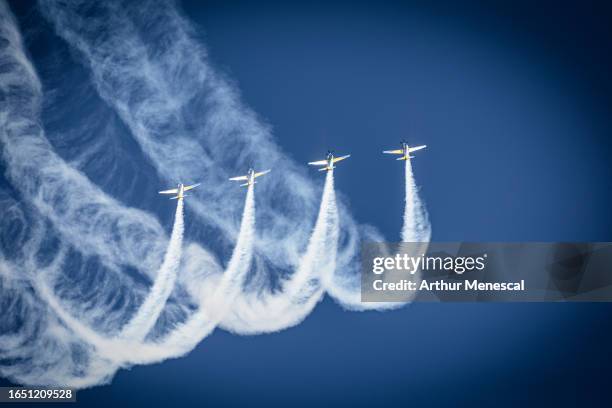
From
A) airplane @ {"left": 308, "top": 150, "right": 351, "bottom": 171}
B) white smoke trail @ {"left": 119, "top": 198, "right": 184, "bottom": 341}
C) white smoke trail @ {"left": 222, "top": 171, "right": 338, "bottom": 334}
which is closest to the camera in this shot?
white smoke trail @ {"left": 222, "top": 171, "right": 338, "bottom": 334}

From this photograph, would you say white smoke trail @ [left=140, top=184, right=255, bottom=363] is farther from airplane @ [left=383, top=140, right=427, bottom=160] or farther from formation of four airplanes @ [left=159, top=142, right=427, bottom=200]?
airplane @ [left=383, top=140, right=427, bottom=160]

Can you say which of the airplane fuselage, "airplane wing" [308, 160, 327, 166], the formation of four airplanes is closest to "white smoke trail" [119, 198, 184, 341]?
the airplane fuselage

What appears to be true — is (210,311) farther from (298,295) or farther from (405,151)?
(405,151)

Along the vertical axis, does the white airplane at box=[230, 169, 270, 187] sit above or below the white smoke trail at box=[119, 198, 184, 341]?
above

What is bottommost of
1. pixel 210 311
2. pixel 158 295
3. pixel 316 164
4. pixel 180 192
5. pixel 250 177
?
pixel 210 311

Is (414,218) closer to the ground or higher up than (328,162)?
closer to the ground

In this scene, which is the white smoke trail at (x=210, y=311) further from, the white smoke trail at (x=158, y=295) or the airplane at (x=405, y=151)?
the airplane at (x=405, y=151)

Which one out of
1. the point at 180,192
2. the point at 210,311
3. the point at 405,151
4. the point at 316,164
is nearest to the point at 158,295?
the point at 210,311

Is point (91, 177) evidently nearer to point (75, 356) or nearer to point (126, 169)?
point (126, 169)
